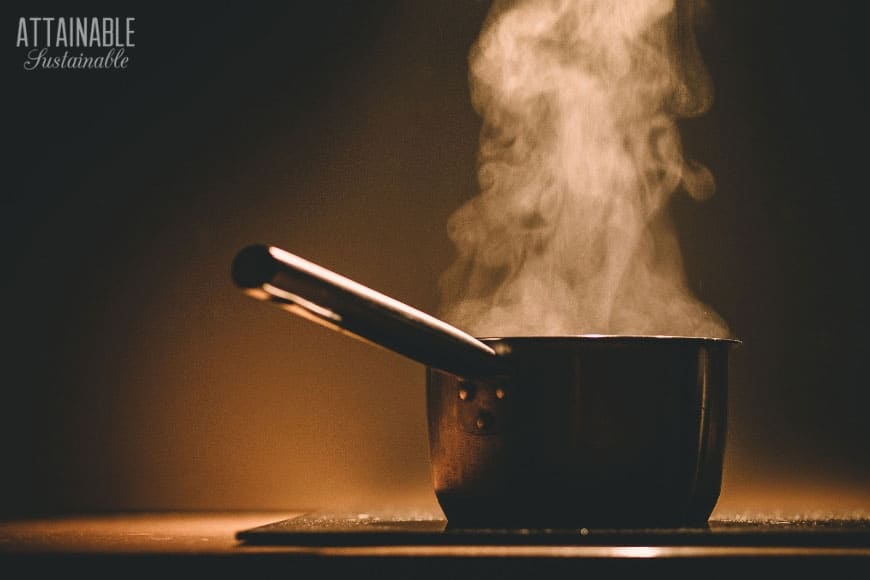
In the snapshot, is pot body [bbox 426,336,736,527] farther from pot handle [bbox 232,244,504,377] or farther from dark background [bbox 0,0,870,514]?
dark background [bbox 0,0,870,514]

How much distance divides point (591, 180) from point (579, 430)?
14.8 inches

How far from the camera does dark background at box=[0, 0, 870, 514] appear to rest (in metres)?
0.88

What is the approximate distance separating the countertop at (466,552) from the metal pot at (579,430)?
4 centimetres

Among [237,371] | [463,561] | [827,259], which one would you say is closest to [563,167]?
[827,259]

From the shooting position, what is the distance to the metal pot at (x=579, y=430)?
551 mm

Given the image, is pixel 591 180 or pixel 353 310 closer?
pixel 353 310

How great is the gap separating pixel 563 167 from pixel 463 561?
0.49m

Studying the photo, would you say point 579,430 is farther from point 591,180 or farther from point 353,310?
point 591,180

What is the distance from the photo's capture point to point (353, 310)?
476 millimetres

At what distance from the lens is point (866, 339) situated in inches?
34.1

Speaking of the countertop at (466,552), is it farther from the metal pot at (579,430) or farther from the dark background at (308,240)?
the dark background at (308,240)

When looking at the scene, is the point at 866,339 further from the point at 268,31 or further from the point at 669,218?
the point at 268,31

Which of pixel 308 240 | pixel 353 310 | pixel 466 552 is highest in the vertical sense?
pixel 308 240

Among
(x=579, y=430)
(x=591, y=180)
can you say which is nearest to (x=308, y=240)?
(x=591, y=180)
